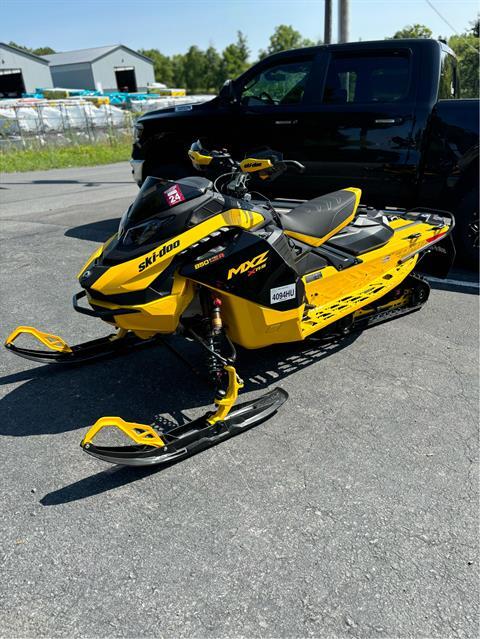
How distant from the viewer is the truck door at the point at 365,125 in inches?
209

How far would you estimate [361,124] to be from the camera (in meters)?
5.44

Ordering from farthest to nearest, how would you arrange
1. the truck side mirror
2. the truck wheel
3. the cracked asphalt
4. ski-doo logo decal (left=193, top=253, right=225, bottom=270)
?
the truck side mirror
the truck wheel
ski-doo logo decal (left=193, top=253, right=225, bottom=270)
the cracked asphalt

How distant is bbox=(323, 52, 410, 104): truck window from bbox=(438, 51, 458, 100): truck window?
1.23 feet

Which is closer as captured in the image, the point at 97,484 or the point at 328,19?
the point at 97,484

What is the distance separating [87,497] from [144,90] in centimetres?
7699

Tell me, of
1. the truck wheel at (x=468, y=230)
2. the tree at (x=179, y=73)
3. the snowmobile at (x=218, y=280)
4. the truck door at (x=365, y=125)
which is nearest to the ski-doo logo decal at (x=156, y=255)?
the snowmobile at (x=218, y=280)

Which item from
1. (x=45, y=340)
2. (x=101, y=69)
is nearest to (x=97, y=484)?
(x=45, y=340)

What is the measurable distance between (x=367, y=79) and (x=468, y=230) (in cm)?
202

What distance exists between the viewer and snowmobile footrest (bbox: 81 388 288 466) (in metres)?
2.41

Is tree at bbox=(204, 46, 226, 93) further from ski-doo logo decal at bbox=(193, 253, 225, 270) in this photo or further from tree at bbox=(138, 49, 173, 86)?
ski-doo logo decal at bbox=(193, 253, 225, 270)

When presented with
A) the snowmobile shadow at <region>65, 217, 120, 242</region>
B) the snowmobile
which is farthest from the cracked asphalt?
the snowmobile shadow at <region>65, 217, 120, 242</region>

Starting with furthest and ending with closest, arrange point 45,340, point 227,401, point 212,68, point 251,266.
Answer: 1. point 212,68
2. point 45,340
3. point 251,266
4. point 227,401

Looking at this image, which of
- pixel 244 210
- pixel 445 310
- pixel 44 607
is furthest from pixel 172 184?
pixel 445 310

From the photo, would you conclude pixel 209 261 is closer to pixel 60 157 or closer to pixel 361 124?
pixel 361 124
